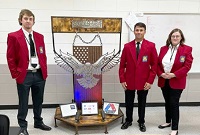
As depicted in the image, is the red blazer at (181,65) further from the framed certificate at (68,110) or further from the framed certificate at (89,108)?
the framed certificate at (68,110)

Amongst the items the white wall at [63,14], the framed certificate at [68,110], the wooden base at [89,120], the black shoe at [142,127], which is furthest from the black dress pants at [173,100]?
the framed certificate at [68,110]

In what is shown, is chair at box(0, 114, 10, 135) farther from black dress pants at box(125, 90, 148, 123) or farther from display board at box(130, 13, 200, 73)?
display board at box(130, 13, 200, 73)

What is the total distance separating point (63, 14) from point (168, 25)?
5.62ft

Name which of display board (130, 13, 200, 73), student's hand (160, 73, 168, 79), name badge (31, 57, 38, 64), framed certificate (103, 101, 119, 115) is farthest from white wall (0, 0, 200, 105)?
student's hand (160, 73, 168, 79)

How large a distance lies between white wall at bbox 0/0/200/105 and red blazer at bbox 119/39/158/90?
2.60 feet

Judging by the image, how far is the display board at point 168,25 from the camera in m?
3.34

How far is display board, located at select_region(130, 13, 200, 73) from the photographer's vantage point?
A: 11.0 feet

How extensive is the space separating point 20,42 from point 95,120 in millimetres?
1400

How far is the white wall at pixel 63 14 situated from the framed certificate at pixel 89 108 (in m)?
0.65

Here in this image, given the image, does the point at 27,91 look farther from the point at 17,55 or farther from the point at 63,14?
the point at 63,14

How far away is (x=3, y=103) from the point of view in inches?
139

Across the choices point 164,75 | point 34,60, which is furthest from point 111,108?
point 34,60

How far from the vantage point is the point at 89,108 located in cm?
298

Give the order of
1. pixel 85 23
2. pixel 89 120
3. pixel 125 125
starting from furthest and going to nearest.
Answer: pixel 85 23
pixel 125 125
pixel 89 120
